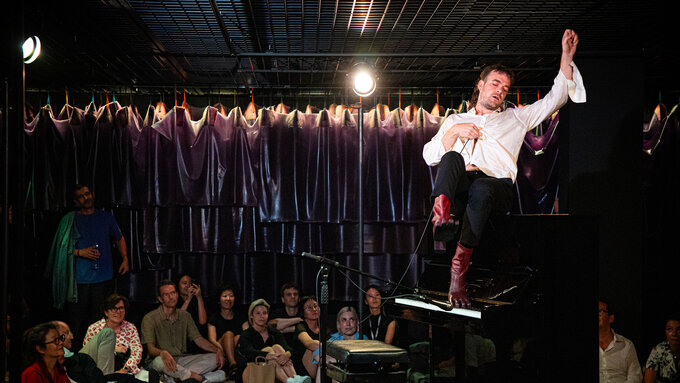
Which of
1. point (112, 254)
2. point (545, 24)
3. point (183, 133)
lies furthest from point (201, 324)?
point (545, 24)

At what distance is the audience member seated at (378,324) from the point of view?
709cm

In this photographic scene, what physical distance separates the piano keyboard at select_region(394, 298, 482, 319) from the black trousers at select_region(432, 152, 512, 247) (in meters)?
0.47

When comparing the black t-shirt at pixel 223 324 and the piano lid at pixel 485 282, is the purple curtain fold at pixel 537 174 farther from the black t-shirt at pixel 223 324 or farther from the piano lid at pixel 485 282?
the black t-shirt at pixel 223 324

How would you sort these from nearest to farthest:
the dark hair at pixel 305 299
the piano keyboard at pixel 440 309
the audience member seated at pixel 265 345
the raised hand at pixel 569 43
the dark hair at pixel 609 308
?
the piano keyboard at pixel 440 309
the raised hand at pixel 569 43
the dark hair at pixel 609 308
the audience member seated at pixel 265 345
the dark hair at pixel 305 299

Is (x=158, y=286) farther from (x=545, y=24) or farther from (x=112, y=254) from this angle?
(x=545, y=24)

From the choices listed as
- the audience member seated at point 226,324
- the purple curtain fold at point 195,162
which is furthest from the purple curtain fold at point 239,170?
the audience member seated at point 226,324

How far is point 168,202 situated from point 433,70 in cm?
350

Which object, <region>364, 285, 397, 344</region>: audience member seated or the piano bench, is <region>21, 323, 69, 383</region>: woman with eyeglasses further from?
<region>364, 285, 397, 344</region>: audience member seated

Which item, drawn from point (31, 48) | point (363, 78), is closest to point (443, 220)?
point (363, 78)

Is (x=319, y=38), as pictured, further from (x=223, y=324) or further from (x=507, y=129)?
(x=223, y=324)

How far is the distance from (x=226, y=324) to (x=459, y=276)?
388 cm

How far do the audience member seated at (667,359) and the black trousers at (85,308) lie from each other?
5.94 m

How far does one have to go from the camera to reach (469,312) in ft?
13.9

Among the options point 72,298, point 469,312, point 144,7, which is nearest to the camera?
point 469,312
